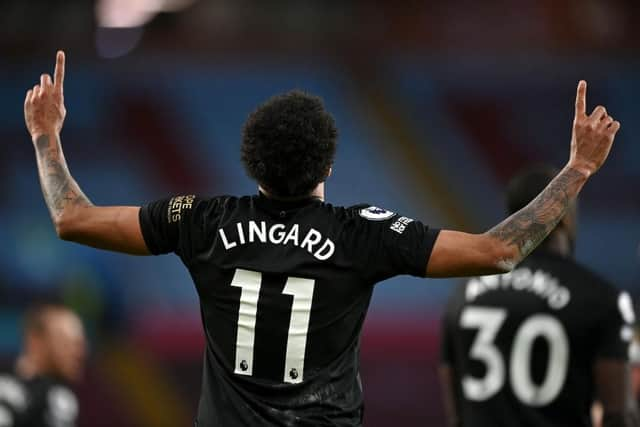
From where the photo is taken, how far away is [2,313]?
12.8 m

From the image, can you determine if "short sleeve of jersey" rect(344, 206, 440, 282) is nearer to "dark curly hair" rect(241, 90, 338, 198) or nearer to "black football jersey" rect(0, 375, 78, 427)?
"dark curly hair" rect(241, 90, 338, 198)

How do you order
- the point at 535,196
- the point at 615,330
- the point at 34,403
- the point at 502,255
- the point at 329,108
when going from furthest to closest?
the point at 329,108
the point at 34,403
the point at 535,196
the point at 615,330
the point at 502,255

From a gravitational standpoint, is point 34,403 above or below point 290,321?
below

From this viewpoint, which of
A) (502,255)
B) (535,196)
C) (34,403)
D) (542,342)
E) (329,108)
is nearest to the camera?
(502,255)

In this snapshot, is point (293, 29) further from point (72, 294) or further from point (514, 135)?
point (72, 294)

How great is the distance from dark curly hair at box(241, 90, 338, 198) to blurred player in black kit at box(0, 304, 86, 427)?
3897 millimetres

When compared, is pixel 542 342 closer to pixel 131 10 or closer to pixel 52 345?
pixel 52 345

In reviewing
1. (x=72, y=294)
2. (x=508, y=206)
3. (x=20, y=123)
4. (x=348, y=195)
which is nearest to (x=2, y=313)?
(x=72, y=294)

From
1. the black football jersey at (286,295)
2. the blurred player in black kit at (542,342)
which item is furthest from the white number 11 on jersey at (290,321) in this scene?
the blurred player in black kit at (542,342)

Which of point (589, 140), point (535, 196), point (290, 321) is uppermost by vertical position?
point (589, 140)

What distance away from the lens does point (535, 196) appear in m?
4.41

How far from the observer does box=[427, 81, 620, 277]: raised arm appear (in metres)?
3.02

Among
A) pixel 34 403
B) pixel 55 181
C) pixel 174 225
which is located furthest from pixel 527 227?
pixel 34 403

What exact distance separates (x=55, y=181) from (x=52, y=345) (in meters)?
3.86
